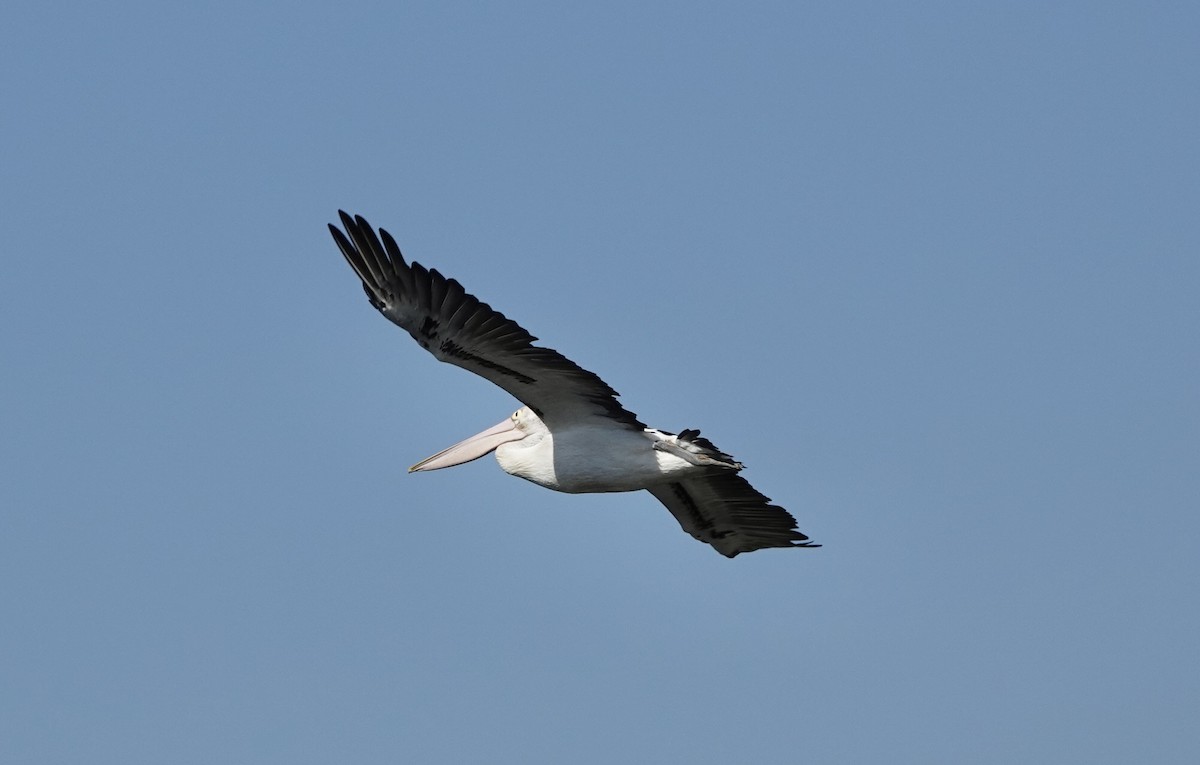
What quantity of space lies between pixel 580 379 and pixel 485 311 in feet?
4.47

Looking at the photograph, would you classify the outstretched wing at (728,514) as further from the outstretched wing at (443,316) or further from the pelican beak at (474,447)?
the outstretched wing at (443,316)

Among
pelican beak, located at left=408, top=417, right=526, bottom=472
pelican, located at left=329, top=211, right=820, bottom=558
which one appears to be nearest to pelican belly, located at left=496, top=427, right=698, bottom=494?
pelican, located at left=329, top=211, right=820, bottom=558

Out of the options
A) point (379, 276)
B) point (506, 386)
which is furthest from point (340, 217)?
point (506, 386)

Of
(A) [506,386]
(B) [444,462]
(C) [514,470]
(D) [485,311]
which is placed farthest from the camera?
(B) [444,462]

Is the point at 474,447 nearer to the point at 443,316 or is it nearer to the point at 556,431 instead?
the point at 556,431

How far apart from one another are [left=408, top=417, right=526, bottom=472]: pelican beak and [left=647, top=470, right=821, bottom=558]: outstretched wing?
1495mm

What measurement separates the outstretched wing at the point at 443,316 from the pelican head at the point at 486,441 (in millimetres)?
1450

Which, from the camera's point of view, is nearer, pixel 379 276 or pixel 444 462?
pixel 379 276

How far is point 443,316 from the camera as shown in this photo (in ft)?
51.5

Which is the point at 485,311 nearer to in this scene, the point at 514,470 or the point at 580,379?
the point at 580,379

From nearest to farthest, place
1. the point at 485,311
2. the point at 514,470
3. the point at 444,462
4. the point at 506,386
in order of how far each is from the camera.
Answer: the point at 485,311
the point at 506,386
the point at 514,470
the point at 444,462

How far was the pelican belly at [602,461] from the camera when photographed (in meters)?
17.2

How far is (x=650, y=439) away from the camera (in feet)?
56.4

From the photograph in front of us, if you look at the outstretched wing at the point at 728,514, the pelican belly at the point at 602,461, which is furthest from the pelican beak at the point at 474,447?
the outstretched wing at the point at 728,514
